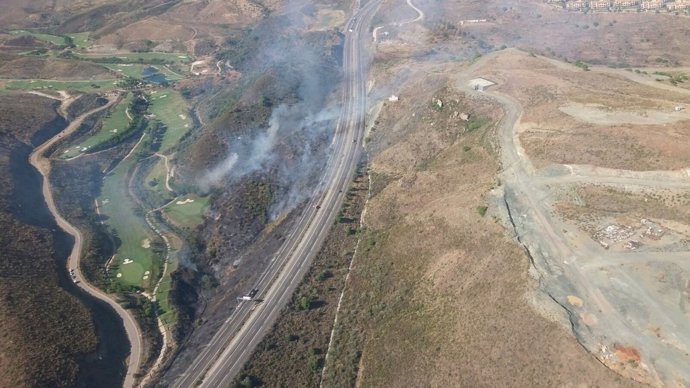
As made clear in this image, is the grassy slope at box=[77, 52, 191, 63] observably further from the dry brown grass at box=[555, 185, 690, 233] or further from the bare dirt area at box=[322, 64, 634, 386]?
the dry brown grass at box=[555, 185, 690, 233]

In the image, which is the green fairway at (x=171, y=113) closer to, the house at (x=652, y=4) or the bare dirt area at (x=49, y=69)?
the bare dirt area at (x=49, y=69)

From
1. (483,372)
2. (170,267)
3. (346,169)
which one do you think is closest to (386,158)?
(346,169)

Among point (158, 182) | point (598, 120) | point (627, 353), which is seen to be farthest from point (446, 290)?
point (158, 182)

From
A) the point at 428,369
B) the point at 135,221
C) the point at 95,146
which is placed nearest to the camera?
the point at 428,369

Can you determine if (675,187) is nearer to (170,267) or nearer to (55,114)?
(170,267)

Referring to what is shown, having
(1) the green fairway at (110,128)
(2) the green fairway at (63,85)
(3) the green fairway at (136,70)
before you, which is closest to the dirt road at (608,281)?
(1) the green fairway at (110,128)

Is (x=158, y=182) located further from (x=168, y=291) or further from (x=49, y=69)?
(x=49, y=69)

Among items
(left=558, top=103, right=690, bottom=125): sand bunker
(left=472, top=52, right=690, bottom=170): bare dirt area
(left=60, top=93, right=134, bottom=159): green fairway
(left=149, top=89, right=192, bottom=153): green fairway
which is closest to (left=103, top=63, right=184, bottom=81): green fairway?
(left=149, top=89, right=192, bottom=153): green fairway
